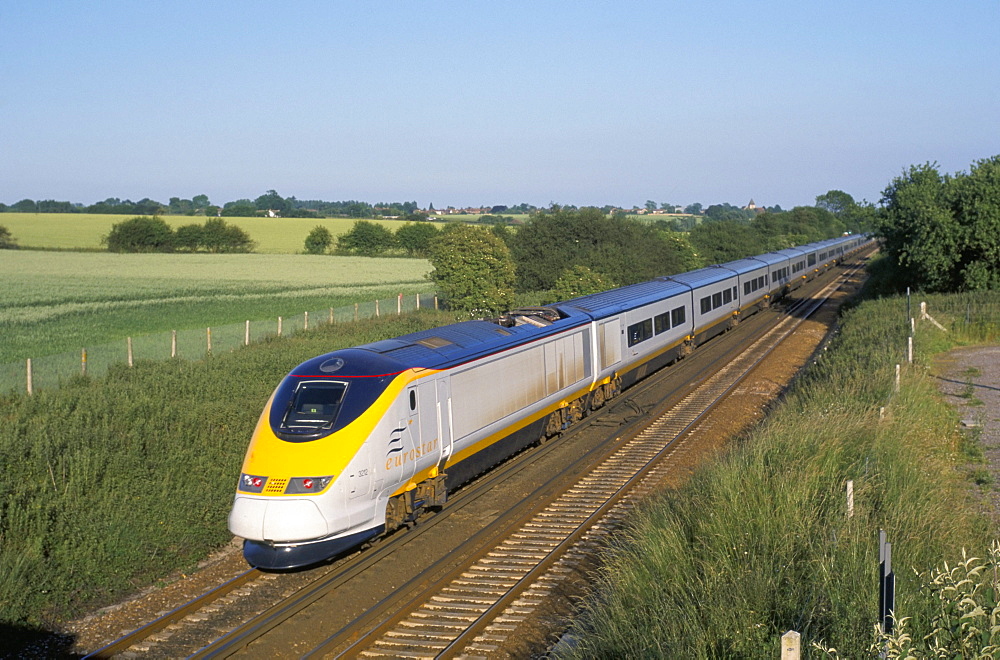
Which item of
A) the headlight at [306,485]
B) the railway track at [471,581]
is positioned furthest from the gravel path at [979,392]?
the headlight at [306,485]

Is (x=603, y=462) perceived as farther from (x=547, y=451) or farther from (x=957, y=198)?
(x=957, y=198)

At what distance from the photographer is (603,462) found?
55.1 feet

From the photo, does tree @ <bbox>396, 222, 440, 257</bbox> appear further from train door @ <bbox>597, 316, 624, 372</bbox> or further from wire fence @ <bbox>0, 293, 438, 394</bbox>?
train door @ <bbox>597, 316, 624, 372</bbox>

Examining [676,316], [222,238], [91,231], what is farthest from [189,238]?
[676,316]

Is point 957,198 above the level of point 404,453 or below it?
above

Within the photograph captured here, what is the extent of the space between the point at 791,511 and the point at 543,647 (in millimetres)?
3111

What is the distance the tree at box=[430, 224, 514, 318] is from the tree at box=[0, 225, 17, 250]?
220 feet

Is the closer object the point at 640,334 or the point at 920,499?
the point at 920,499

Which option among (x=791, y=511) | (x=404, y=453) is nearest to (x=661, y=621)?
(x=791, y=511)

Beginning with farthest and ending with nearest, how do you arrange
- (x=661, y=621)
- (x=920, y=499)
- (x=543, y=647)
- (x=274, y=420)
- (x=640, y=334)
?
(x=640, y=334) → (x=274, y=420) → (x=920, y=499) → (x=543, y=647) → (x=661, y=621)

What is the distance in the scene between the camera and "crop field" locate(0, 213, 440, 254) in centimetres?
9586

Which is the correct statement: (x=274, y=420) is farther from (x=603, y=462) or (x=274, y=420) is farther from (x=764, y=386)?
(x=764, y=386)

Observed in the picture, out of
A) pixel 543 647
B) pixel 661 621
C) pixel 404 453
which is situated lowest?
pixel 543 647

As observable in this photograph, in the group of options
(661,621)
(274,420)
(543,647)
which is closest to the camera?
(661,621)
